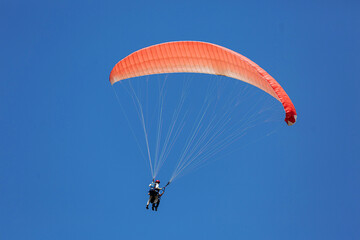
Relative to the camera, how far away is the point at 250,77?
17.9 metres

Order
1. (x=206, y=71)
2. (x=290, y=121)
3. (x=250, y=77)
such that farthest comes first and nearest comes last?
(x=206, y=71) < (x=250, y=77) < (x=290, y=121)

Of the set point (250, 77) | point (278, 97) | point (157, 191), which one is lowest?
point (157, 191)

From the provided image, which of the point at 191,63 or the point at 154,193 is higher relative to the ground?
the point at 191,63

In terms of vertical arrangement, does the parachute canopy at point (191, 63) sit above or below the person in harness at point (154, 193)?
above

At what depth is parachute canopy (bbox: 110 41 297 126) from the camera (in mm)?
17594

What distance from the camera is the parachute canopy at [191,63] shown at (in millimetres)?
17594

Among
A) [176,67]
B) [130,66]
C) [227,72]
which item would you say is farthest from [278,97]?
[130,66]

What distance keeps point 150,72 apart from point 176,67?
0.87m

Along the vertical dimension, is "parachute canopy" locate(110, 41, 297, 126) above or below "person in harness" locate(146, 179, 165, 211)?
above

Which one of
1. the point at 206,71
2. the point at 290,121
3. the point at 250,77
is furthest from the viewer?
the point at 206,71

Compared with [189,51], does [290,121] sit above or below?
below

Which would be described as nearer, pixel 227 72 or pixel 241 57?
pixel 241 57

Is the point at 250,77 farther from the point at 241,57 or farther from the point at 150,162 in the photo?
the point at 150,162

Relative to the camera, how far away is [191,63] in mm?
19047
